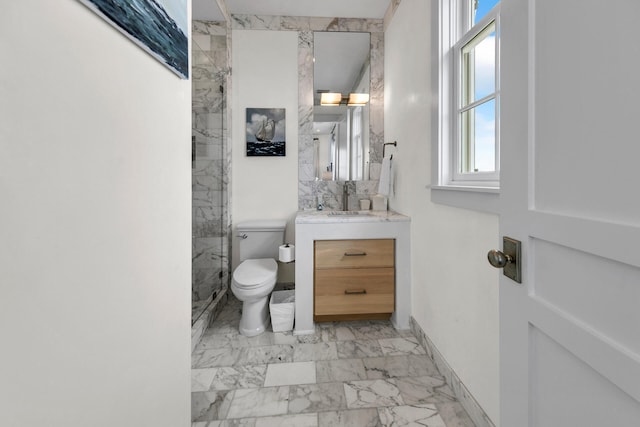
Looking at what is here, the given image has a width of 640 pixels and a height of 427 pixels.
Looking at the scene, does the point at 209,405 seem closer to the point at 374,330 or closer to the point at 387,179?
the point at 374,330

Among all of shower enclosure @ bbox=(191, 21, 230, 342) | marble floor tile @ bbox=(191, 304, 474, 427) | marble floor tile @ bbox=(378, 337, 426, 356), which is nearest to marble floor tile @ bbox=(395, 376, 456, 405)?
marble floor tile @ bbox=(191, 304, 474, 427)

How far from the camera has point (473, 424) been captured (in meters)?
1.32

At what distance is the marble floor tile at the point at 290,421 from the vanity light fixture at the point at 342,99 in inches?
99.9

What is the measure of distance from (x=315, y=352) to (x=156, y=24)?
1.86 m

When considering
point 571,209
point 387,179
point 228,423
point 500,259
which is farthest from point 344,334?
point 571,209

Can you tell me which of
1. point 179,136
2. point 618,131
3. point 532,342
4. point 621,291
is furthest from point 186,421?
point 618,131

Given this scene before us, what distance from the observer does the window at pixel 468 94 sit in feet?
4.35

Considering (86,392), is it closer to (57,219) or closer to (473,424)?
(57,219)

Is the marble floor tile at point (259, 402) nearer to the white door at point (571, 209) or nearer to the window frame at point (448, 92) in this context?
the white door at point (571, 209)

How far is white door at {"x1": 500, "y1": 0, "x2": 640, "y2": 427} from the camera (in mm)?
437

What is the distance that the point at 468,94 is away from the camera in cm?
157

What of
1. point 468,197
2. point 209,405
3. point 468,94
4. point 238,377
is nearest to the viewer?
point 468,197

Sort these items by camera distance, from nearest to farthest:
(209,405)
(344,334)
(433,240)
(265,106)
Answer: (209,405)
(433,240)
(344,334)
(265,106)

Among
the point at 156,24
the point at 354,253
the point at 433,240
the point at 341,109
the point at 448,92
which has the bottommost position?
the point at 354,253
